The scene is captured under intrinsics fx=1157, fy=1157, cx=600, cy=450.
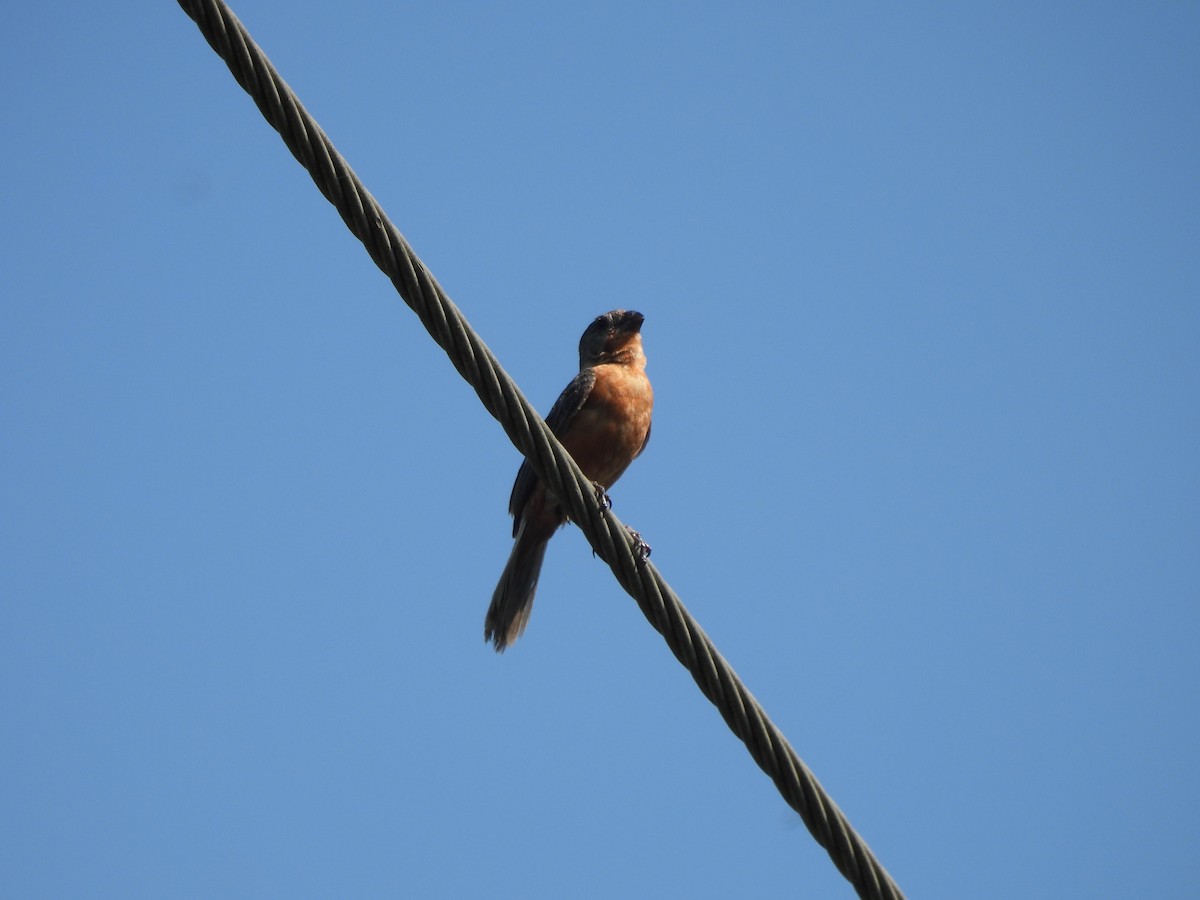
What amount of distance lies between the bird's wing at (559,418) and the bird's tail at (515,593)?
0.24 m

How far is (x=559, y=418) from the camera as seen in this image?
22.0ft

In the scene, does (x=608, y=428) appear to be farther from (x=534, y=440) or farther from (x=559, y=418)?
(x=534, y=440)

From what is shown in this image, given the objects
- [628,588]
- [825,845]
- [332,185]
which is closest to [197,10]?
[332,185]

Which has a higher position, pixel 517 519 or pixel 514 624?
pixel 517 519

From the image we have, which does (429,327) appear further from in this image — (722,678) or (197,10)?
(722,678)

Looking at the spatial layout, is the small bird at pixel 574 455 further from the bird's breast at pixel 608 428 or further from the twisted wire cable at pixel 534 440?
the twisted wire cable at pixel 534 440

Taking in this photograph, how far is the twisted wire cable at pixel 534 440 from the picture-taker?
2.74 m

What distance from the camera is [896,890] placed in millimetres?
2982

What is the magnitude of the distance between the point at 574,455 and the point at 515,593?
34.4 inches

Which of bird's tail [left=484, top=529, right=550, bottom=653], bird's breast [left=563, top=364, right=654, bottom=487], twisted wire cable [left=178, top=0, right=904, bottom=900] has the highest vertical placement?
bird's breast [left=563, top=364, right=654, bottom=487]

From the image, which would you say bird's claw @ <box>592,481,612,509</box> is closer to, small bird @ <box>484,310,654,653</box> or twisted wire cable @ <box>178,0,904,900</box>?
twisted wire cable @ <box>178,0,904,900</box>

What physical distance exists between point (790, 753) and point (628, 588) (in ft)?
2.01

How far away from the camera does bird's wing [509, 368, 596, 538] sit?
262 inches

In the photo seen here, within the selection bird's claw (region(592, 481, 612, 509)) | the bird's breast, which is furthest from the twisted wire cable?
the bird's breast
